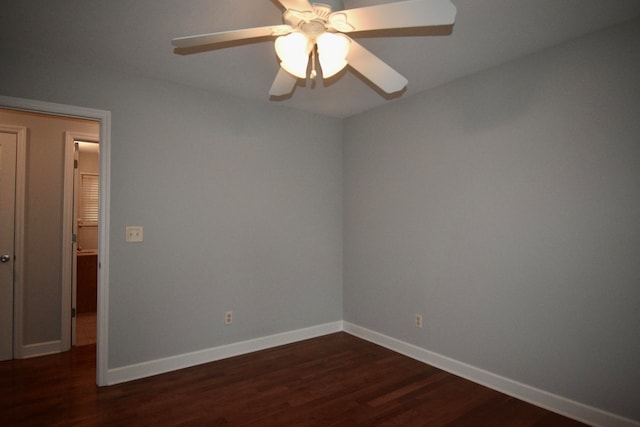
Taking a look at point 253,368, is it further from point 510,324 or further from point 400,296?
point 510,324

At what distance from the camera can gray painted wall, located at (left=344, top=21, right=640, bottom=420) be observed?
2.07 m

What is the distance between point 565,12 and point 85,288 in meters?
5.94

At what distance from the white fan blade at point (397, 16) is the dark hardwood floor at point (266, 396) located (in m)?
2.29

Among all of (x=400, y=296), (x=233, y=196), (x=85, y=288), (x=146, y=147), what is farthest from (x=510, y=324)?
(x=85, y=288)

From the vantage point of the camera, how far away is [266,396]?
250 centimetres

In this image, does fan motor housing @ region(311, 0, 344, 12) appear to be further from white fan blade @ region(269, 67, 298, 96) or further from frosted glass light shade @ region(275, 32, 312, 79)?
white fan blade @ region(269, 67, 298, 96)

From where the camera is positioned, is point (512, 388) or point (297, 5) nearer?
point (297, 5)

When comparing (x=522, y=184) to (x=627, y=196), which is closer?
(x=627, y=196)

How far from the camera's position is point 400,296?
11.1 ft

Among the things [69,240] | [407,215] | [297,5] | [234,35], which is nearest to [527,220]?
[407,215]

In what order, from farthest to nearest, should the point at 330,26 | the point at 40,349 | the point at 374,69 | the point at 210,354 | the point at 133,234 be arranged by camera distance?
the point at 40,349
the point at 210,354
the point at 133,234
the point at 374,69
the point at 330,26

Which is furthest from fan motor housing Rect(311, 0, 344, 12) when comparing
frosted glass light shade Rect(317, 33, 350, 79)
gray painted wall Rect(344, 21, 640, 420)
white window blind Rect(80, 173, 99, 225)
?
white window blind Rect(80, 173, 99, 225)

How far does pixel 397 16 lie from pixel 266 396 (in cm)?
254

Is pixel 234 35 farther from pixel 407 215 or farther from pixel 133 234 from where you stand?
pixel 407 215
